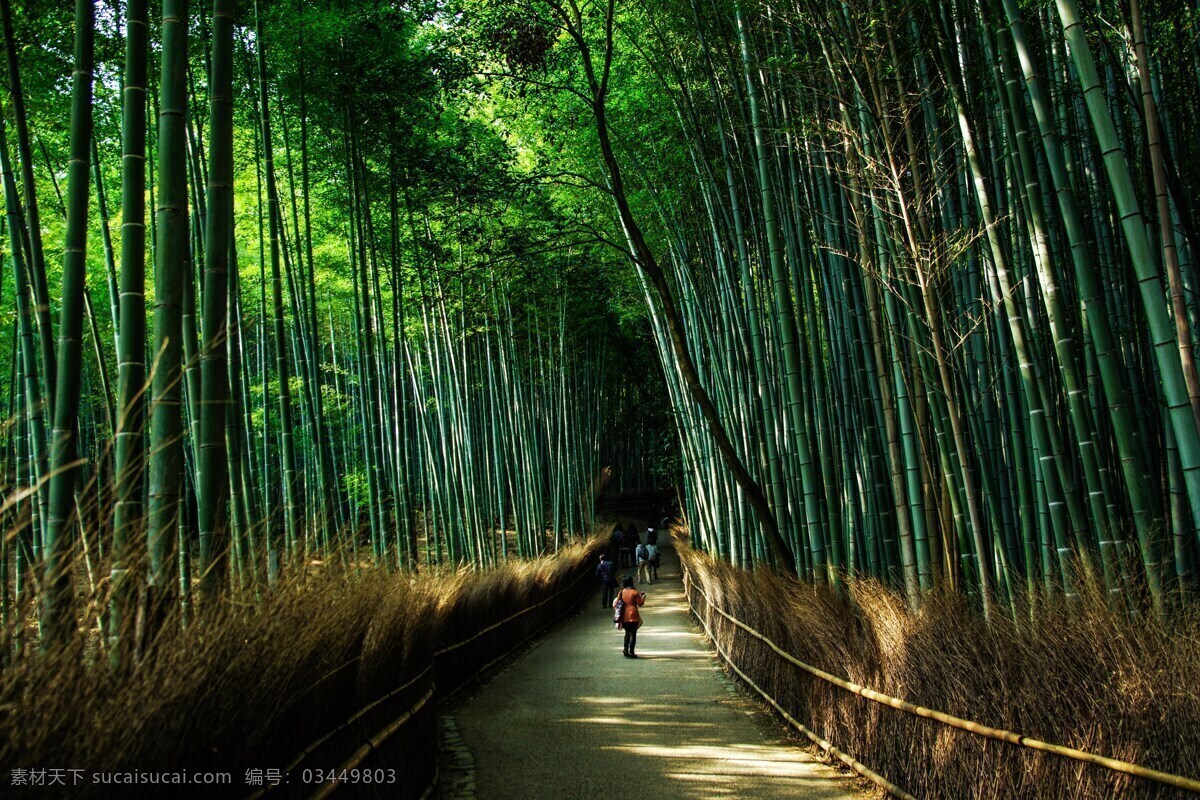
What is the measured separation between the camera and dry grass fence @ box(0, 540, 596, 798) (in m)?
1.43

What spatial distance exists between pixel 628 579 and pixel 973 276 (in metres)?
4.40

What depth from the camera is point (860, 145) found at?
4.18 meters

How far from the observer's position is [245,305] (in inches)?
434

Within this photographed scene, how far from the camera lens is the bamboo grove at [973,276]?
274 cm

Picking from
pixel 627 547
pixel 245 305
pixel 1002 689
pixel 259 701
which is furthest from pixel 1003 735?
pixel 627 547

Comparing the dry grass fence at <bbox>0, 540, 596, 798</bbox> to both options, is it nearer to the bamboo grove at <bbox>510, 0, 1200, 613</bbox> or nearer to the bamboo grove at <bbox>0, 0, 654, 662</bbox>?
the bamboo grove at <bbox>0, 0, 654, 662</bbox>

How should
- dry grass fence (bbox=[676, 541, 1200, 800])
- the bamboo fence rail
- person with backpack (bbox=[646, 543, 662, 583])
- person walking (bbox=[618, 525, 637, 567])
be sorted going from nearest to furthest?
the bamboo fence rail < dry grass fence (bbox=[676, 541, 1200, 800]) < person with backpack (bbox=[646, 543, 662, 583]) < person walking (bbox=[618, 525, 637, 567])

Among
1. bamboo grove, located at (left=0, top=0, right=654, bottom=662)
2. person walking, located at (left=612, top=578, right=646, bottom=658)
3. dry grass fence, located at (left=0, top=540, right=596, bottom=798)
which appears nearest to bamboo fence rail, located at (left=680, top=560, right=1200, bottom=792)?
dry grass fence, located at (left=0, top=540, right=596, bottom=798)

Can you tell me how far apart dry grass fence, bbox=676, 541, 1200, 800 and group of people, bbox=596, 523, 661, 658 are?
274cm

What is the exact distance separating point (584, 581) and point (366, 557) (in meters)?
9.15

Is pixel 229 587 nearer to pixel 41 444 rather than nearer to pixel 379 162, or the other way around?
pixel 41 444

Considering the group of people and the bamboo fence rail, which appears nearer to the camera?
the bamboo fence rail

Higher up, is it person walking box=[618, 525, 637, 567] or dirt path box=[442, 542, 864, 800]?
person walking box=[618, 525, 637, 567]

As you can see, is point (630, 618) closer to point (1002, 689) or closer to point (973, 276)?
point (973, 276)
